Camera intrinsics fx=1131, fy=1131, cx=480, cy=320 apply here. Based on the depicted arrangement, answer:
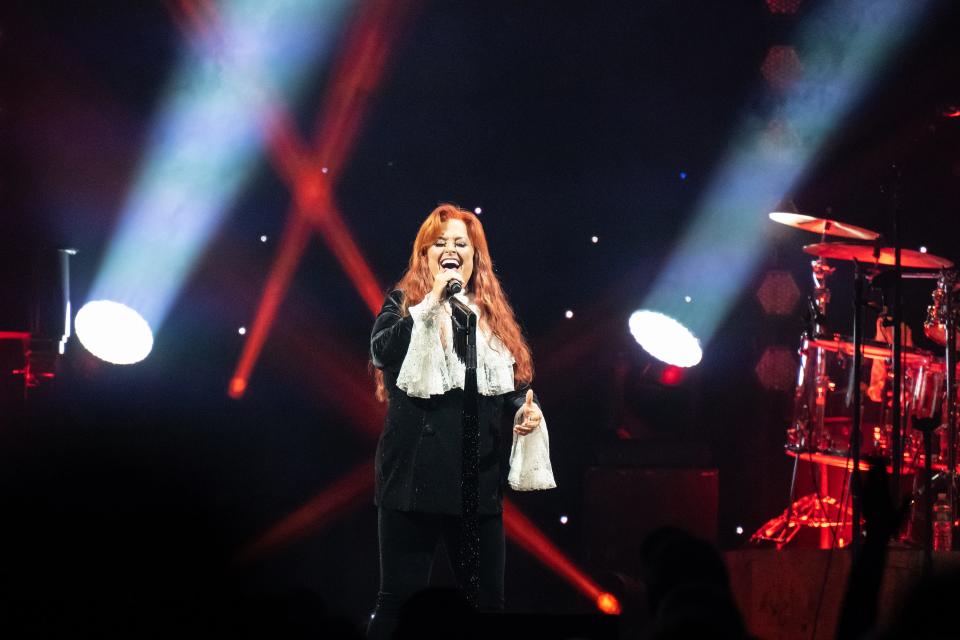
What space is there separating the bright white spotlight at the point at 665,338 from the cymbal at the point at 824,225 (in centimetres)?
77

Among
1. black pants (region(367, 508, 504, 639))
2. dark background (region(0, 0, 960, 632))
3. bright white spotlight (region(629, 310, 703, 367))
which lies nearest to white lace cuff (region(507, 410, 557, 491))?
black pants (region(367, 508, 504, 639))

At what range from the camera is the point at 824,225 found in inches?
235

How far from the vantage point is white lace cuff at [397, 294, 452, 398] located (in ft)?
11.8

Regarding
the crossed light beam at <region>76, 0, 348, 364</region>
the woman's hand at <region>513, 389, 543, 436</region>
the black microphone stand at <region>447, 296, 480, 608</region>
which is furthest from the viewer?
the crossed light beam at <region>76, 0, 348, 364</region>

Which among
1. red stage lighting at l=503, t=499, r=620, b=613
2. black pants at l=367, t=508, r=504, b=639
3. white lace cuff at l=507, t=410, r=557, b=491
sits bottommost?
red stage lighting at l=503, t=499, r=620, b=613

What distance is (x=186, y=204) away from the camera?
215 inches

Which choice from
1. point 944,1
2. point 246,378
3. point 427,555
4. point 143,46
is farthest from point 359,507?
point 944,1

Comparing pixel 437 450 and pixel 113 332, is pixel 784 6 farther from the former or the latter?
pixel 113 332

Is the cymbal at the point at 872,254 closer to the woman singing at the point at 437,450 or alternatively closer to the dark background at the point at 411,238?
the dark background at the point at 411,238

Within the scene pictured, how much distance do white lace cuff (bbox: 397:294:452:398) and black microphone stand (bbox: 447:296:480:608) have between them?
128 millimetres

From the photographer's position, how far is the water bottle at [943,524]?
5403mm

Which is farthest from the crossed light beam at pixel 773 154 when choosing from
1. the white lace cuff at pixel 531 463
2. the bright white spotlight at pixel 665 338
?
the white lace cuff at pixel 531 463

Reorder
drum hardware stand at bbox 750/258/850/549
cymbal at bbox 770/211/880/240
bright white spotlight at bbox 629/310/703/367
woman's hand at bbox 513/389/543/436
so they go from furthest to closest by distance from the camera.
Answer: drum hardware stand at bbox 750/258/850/549 < bright white spotlight at bbox 629/310/703/367 < cymbal at bbox 770/211/880/240 < woman's hand at bbox 513/389/543/436

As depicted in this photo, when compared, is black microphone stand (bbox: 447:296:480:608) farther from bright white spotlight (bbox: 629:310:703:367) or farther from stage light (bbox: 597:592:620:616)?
bright white spotlight (bbox: 629:310:703:367)
